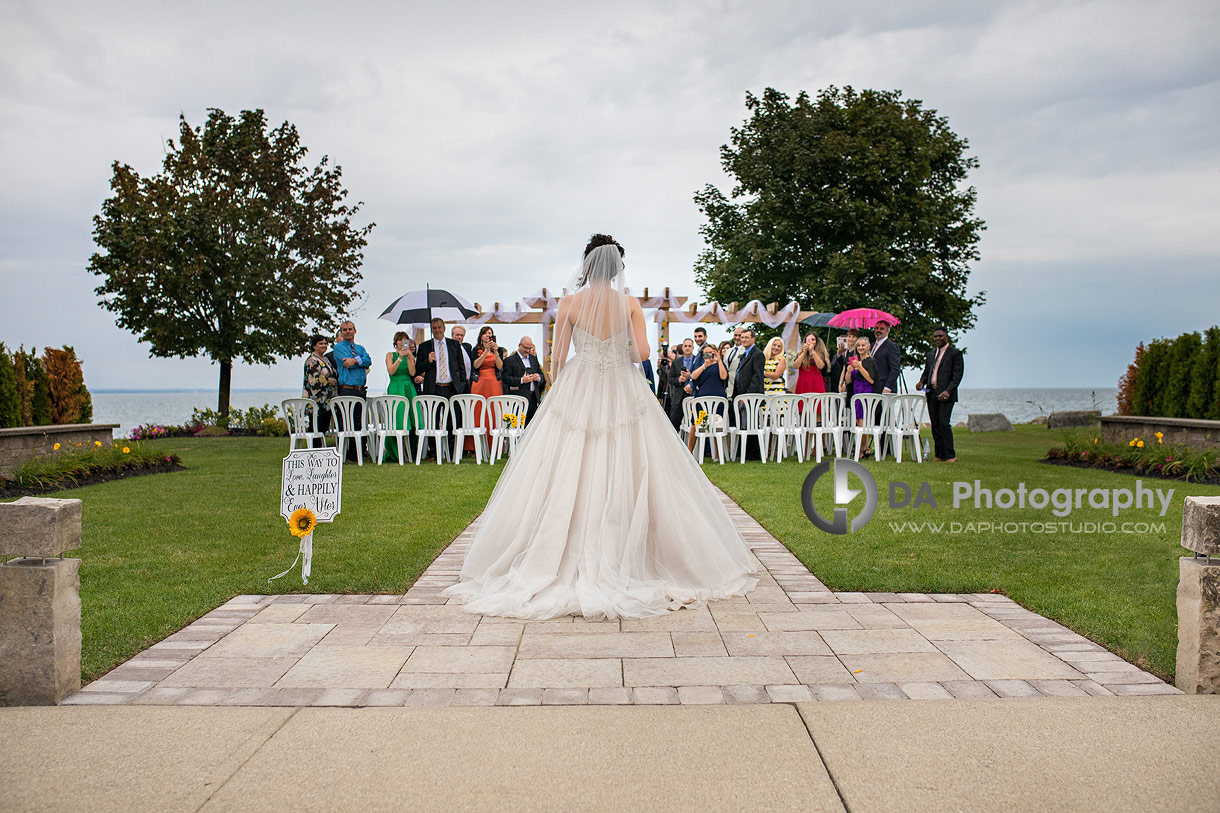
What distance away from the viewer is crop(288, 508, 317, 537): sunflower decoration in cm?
481

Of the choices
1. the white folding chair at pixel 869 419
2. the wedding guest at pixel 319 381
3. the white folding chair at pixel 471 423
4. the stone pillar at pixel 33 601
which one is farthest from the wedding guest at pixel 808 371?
the stone pillar at pixel 33 601

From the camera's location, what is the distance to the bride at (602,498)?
4.65 meters

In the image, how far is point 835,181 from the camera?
25688 mm

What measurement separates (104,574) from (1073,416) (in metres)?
21.6

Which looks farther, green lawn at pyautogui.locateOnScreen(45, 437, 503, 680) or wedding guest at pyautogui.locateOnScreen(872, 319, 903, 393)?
wedding guest at pyautogui.locateOnScreen(872, 319, 903, 393)

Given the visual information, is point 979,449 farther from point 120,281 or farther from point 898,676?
point 120,281

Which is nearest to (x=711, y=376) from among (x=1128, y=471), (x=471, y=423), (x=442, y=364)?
(x=471, y=423)

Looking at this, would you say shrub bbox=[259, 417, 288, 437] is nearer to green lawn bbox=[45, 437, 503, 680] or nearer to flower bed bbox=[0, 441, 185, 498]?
flower bed bbox=[0, 441, 185, 498]

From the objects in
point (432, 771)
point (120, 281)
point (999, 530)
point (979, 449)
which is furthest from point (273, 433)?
point (432, 771)

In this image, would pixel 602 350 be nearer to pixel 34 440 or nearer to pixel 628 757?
pixel 628 757

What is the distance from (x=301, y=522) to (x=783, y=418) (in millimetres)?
8817

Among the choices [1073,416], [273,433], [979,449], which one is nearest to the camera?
[979,449]

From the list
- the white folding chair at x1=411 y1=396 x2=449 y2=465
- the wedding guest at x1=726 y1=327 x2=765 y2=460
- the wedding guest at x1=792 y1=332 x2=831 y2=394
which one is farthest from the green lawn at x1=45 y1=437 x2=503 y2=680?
the wedding guest at x1=792 y1=332 x2=831 y2=394

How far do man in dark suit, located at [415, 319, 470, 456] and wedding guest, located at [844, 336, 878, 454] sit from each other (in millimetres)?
6112
